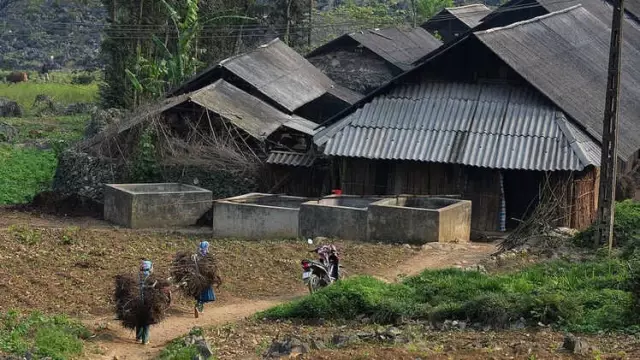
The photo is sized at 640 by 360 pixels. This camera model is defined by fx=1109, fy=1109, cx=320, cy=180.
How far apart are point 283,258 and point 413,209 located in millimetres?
3089

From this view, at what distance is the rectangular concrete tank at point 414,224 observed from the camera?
20859mm

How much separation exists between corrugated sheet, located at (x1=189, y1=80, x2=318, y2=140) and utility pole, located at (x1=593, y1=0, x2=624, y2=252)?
10589 millimetres

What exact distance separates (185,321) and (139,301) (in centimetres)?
157

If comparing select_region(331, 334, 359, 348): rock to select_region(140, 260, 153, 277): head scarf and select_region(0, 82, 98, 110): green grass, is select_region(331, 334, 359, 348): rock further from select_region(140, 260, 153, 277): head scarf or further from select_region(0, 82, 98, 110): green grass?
select_region(0, 82, 98, 110): green grass

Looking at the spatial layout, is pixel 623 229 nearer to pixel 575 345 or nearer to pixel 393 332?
pixel 393 332

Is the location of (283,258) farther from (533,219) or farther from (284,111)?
(284,111)

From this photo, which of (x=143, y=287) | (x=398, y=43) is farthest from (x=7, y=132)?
(x=143, y=287)

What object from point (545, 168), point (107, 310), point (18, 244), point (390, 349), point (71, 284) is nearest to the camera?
point (390, 349)

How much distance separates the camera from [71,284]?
16688mm

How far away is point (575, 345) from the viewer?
1178cm

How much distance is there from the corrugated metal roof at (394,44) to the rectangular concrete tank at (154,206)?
15709mm

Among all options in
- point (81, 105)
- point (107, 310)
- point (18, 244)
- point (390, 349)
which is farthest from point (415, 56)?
point (390, 349)

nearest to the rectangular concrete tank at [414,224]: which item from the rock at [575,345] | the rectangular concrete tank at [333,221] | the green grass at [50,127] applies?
the rectangular concrete tank at [333,221]

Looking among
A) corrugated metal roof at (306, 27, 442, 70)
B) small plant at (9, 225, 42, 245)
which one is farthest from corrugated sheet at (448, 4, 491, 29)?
small plant at (9, 225, 42, 245)
